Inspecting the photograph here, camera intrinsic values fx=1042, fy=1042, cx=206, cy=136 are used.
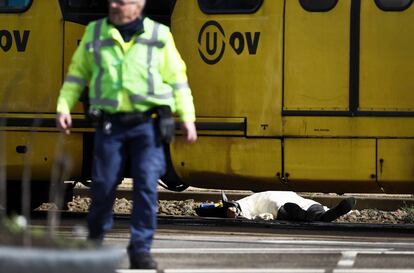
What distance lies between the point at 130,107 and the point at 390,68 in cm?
378

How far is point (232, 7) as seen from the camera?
9828 millimetres

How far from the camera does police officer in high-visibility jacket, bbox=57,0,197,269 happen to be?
21.3ft

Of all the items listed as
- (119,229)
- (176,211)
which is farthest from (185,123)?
(176,211)

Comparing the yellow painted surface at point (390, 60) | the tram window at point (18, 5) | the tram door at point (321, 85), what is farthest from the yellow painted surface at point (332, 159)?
the tram window at point (18, 5)

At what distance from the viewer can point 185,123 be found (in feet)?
21.4

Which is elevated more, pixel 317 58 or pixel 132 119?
pixel 317 58

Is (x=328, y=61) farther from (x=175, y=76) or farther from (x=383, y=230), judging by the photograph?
(x=175, y=76)

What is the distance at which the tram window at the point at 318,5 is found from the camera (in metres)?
9.66

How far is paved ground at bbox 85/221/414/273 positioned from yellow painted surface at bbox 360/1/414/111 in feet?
4.18

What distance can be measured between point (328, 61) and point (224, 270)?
10.9ft

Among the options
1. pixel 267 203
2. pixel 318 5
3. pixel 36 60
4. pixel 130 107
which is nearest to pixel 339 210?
pixel 267 203

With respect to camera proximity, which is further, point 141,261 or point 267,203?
point 267,203

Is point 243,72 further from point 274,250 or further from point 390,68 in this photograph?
point 274,250

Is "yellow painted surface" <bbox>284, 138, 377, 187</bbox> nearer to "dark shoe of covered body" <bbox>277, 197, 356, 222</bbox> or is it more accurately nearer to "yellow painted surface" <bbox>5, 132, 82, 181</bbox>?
"dark shoe of covered body" <bbox>277, 197, 356, 222</bbox>
